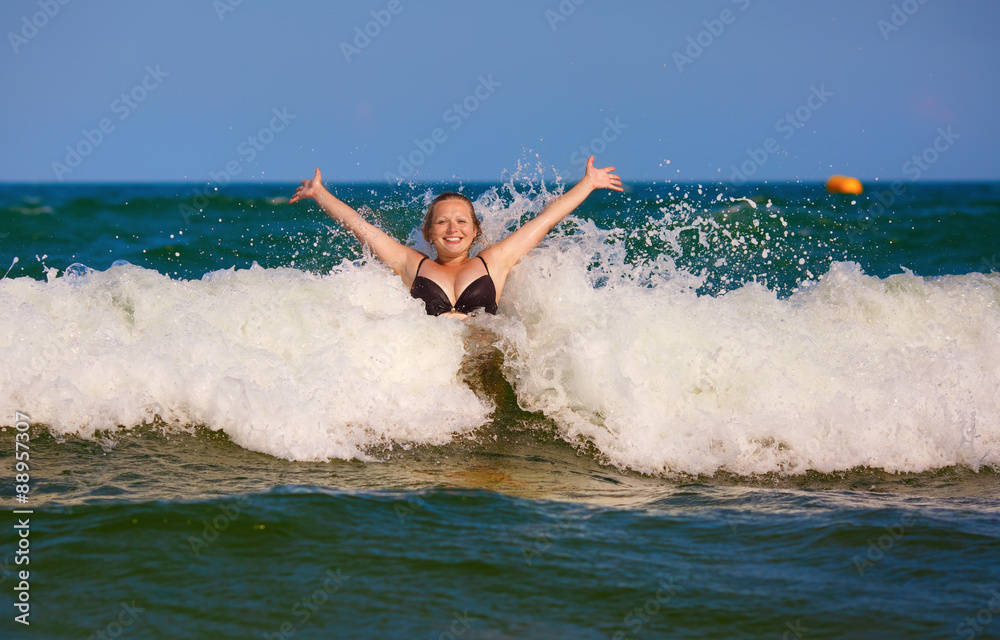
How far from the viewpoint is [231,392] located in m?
4.84

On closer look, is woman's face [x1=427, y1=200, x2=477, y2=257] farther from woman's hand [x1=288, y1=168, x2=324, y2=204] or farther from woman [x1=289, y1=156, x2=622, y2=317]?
woman's hand [x1=288, y1=168, x2=324, y2=204]

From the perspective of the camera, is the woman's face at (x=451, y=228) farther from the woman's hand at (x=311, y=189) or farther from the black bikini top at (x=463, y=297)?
the woman's hand at (x=311, y=189)

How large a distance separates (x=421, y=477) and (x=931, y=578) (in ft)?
7.86

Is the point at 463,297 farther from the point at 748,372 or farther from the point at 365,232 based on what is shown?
the point at 748,372

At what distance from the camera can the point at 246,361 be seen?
17.0 ft

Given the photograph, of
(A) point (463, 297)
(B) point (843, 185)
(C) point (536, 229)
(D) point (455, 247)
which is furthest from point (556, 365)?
(B) point (843, 185)

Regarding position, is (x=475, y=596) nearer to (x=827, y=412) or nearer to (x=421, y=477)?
(x=421, y=477)

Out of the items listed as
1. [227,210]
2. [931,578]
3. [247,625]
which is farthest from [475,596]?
[227,210]

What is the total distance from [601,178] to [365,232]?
1896mm

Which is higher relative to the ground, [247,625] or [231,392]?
[231,392]

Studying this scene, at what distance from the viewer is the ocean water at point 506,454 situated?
2945mm

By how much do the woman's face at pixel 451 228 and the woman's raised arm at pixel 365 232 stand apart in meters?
0.23

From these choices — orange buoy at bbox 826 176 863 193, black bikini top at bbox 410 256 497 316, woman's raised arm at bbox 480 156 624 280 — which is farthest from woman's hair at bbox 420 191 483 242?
orange buoy at bbox 826 176 863 193

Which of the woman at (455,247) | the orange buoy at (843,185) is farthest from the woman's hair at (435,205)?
the orange buoy at (843,185)
